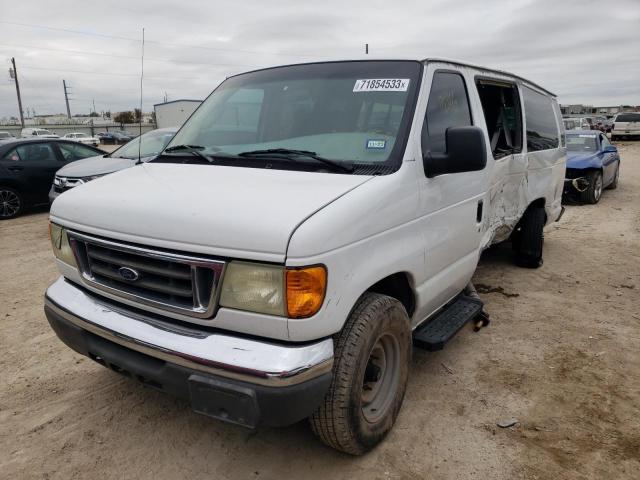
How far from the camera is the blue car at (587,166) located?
10688mm

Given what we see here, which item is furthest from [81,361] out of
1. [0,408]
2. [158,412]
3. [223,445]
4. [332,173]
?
[332,173]

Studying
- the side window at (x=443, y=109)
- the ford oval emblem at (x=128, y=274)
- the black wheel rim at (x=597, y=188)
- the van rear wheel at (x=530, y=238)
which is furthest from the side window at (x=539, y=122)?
the black wheel rim at (x=597, y=188)

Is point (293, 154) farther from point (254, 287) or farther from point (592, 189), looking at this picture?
point (592, 189)

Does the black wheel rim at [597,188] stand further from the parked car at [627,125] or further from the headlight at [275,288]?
the parked car at [627,125]

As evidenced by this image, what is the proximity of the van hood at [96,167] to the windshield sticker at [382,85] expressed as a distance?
20.1 feet

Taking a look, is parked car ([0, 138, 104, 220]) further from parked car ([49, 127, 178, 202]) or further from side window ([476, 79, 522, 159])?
side window ([476, 79, 522, 159])

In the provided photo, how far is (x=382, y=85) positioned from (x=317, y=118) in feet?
1.44

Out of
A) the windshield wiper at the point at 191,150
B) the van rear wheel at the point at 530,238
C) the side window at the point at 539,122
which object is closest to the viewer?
the windshield wiper at the point at 191,150

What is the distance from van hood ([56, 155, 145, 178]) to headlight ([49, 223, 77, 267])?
559 cm

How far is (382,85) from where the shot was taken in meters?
2.93

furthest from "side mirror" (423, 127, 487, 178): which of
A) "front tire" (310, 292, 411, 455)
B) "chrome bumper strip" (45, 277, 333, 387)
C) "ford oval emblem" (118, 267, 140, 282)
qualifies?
"ford oval emblem" (118, 267, 140, 282)

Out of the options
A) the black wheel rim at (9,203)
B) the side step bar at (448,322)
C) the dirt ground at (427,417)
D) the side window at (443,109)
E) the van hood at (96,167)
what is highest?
the side window at (443,109)

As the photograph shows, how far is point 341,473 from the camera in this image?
2576 mm

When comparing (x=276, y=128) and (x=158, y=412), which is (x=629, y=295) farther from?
(x=158, y=412)
